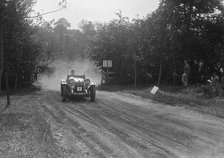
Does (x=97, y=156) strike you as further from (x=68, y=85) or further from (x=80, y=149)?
(x=68, y=85)

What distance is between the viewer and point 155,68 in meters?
29.0

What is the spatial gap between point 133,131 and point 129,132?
0.66 ft

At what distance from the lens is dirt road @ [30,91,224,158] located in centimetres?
811

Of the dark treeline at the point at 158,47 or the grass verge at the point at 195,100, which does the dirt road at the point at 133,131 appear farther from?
the dark treeline at the point at 158,47

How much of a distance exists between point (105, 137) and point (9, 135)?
257 centimetres

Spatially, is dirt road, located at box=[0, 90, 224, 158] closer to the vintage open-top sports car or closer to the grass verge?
the grass verge

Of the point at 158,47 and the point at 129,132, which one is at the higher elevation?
the point at 158,47

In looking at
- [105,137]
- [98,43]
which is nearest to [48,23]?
[105,137]

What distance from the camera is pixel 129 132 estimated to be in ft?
33.3

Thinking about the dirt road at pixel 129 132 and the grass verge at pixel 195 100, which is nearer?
the dirt road at pixel 129 132

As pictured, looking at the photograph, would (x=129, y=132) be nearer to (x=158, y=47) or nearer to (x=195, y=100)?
(x=195, y=100)

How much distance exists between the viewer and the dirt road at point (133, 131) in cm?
811

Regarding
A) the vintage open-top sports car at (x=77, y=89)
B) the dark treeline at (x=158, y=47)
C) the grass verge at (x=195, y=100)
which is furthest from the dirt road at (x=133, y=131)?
the dark treeline at (x=158, y=47)

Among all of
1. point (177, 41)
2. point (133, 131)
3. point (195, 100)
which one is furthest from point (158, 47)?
point (133, 131)
